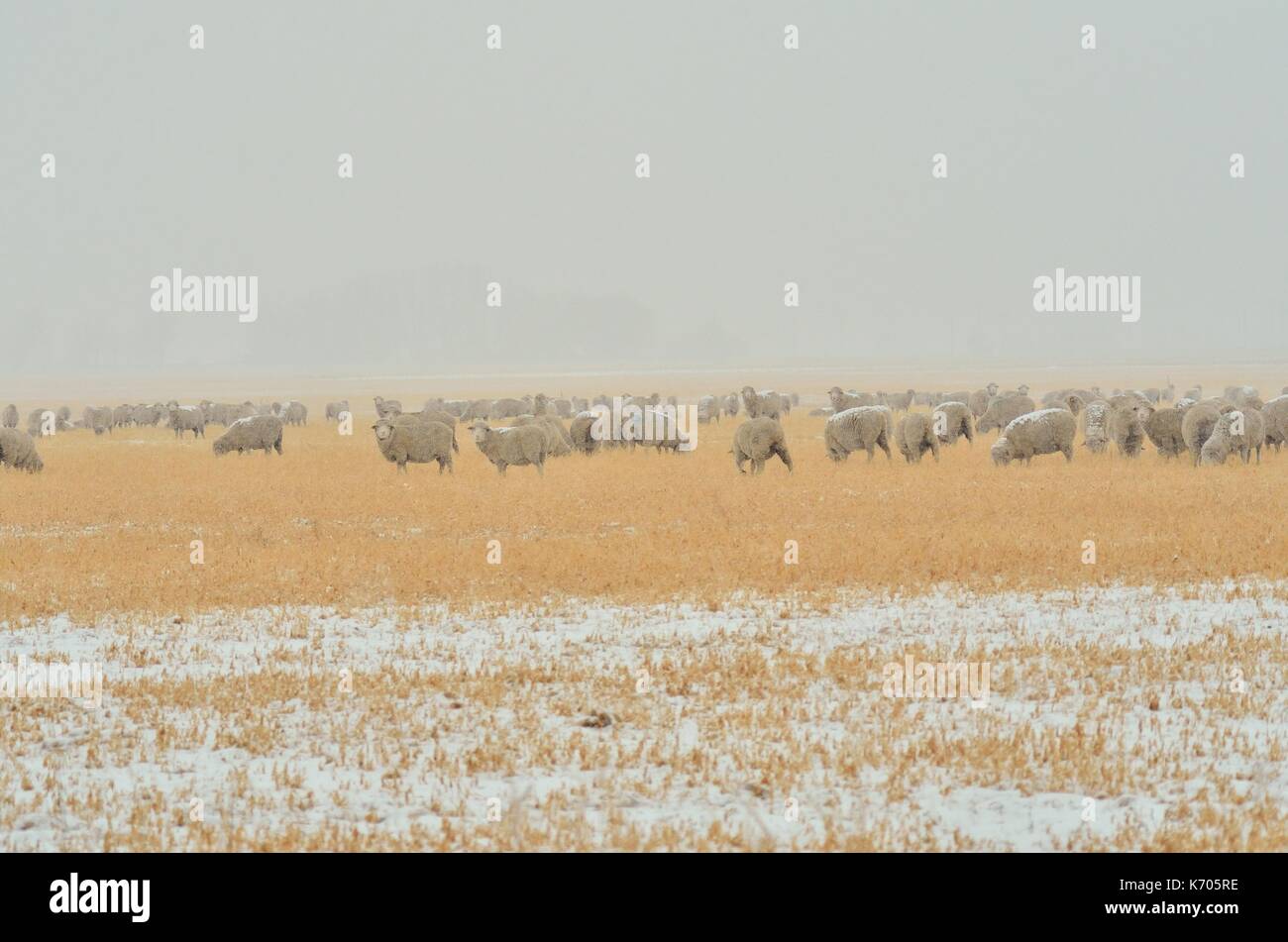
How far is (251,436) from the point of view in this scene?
3912 cm

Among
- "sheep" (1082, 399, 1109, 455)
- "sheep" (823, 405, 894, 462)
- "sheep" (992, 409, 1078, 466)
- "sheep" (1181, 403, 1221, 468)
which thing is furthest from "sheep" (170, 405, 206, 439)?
"sheep" (1181, 403, 1221, 468)

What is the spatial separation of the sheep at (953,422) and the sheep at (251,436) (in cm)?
2063

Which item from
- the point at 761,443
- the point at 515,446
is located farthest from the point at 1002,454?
the point at 515,446

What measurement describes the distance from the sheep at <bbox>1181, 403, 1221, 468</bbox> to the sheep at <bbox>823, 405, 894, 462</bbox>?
23.3 feet

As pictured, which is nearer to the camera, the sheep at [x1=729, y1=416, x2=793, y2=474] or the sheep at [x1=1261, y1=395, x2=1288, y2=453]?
the sheep at [x1=729, y1=416, x2=793, y2=474]

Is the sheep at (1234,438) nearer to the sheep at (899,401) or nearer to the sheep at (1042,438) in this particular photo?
the sheep at (1042,438)

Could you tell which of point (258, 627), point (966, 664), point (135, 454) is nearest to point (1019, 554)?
point (966, 664)

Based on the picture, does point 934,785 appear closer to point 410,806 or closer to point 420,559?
point 410,806

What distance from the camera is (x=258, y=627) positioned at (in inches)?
521

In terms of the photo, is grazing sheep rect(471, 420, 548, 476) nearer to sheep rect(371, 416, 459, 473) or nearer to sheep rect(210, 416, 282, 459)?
sheep rect(371, 416, 459, 473)

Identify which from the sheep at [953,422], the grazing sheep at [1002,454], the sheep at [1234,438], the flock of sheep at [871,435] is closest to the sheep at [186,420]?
the flock of sheep at [871,435]

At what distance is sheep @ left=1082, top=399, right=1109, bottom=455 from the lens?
32.4 meters

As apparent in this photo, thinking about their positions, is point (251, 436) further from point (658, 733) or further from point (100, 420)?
point (658, 733)

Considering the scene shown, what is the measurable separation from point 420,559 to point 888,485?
477 inches
